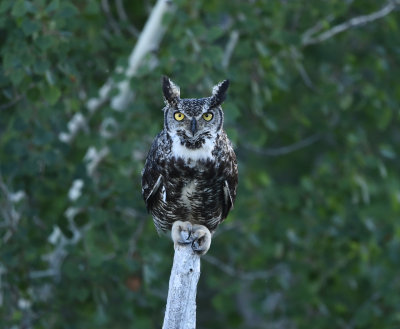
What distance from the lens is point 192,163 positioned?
3002 millimetres

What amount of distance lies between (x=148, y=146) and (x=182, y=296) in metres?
1.82

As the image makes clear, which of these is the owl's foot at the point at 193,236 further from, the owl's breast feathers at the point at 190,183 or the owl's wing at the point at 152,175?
the owl's wing at the point at 152,175

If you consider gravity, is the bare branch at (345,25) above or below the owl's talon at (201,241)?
above

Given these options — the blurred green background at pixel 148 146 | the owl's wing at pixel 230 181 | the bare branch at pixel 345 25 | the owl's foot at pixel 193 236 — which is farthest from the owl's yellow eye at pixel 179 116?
the bare branch at pixel 345 25

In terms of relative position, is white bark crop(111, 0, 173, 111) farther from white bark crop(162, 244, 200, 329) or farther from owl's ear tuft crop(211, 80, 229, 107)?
white bark crop(162, 244, 200, 329)

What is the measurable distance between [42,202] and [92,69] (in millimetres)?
902

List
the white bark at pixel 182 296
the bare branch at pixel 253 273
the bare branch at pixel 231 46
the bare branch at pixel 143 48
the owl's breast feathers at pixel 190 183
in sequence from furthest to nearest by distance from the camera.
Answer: the bare branch at pixel 253 273
the bare branch at pixel 231 46
the bare branch at pixel 143 48
the owl's breast feathers at pixel 190 183
the white bark at pixel 182 296

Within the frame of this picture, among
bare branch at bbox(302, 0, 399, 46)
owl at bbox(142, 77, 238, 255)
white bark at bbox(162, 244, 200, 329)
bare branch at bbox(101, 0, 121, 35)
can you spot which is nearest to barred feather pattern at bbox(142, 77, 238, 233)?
owl at bbox(142, 77, 238, 255)

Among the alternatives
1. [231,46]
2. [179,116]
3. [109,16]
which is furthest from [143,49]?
[179,116]

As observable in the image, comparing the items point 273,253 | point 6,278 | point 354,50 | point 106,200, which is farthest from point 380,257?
point 6,278

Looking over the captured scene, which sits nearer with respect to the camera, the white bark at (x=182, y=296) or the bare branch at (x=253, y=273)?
the white bark at (x=182, y=296)

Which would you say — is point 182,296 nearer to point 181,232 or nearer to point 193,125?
point 181,232

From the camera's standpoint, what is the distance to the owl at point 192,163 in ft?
9.80

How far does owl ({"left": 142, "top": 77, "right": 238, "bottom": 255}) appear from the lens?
299 cm
